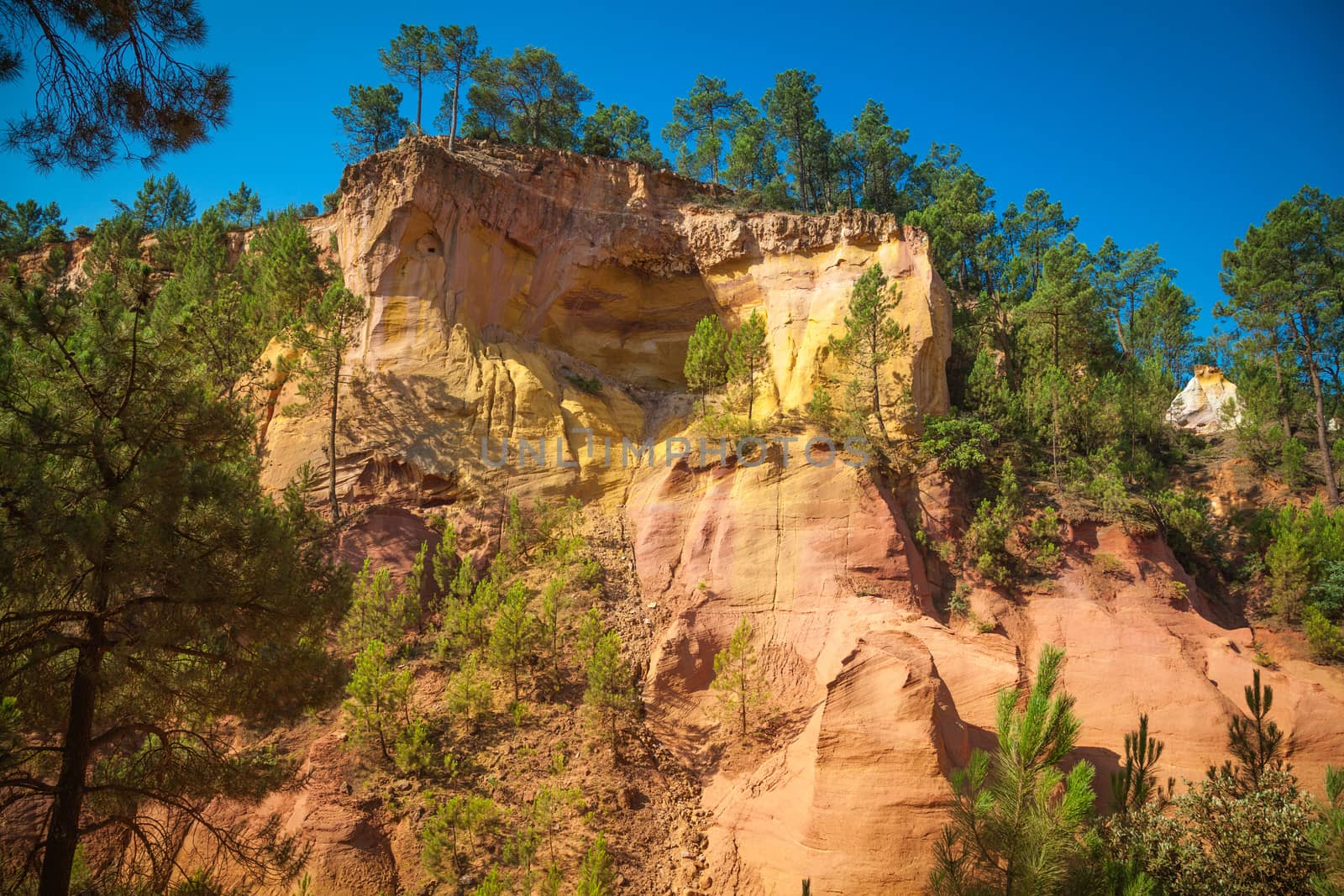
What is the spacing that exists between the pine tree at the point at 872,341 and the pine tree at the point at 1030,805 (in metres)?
14.8

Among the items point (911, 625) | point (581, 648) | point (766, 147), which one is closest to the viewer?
point (581, 648)

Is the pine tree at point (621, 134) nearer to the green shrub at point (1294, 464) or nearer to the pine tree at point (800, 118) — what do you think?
the pine tree at point (800, 118)

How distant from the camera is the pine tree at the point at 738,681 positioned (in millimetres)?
17531

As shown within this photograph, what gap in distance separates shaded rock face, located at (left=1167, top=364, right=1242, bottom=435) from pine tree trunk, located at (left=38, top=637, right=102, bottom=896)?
3593 centimetres

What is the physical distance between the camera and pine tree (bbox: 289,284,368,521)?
2164 cm

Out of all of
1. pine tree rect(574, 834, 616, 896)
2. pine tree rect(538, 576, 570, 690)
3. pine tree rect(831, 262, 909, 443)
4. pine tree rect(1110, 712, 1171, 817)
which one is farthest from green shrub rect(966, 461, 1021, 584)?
pine tree rect(574, 834, 616, 896)

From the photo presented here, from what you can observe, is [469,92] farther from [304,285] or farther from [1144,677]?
[1144,677]

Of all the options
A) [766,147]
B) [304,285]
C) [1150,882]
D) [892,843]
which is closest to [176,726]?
[892,843]

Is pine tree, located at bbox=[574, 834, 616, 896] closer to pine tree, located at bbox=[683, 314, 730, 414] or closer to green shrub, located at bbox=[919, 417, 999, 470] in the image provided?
pine tree, located at bbox=[683, 314, 730, 414]

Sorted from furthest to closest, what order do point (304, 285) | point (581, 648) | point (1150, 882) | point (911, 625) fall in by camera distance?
point (304, 285) < point (911, 625) < point (581, 648) < point (1150, 882)

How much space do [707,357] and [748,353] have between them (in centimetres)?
126

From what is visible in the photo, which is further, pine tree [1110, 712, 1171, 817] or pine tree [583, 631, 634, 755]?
pine tree [583, 631, 634, 755]

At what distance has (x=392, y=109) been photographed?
3719 cm

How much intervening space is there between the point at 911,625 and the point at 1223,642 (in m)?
7.93
